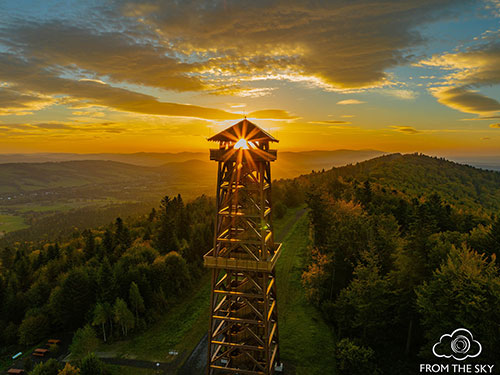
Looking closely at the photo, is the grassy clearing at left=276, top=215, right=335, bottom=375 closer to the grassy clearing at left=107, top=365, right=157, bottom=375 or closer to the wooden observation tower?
the wooden observation tower

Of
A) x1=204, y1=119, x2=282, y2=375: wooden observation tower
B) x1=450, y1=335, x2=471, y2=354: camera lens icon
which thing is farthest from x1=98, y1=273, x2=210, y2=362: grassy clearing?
x1=450, y1=335, x2=471, y2=354: camera lens icon

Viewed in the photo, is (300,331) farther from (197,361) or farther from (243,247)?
(243,247)

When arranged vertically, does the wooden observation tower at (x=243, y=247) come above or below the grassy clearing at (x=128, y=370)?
above

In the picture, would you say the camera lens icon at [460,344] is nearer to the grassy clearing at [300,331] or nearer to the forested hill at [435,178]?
the grassy clearing at [300,331]

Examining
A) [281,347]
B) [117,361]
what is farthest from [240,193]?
[117,361]

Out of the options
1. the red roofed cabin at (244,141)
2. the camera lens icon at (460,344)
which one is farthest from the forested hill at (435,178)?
the red roofed cabin at (244,141)

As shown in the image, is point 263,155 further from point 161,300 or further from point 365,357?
point 161,300
